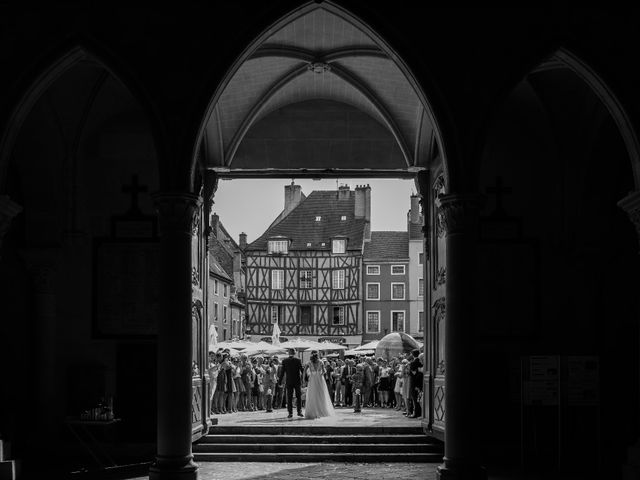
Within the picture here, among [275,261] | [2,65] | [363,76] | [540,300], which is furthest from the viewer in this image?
[275,261]

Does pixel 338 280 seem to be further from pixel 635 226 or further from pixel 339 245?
pixel 635 226

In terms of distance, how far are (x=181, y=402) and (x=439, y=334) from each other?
6001mm

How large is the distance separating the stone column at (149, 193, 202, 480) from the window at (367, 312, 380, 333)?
4834 centimetres

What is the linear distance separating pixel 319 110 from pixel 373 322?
4253 cm

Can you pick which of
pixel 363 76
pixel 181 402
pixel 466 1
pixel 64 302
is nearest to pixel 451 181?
pixel 466 1

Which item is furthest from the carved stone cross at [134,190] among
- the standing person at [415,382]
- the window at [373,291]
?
the window at [373,291]

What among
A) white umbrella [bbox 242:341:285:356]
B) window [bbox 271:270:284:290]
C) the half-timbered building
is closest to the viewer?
white umbrella [bbox 242:341:285:356]

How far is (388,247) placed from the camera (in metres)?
61.3

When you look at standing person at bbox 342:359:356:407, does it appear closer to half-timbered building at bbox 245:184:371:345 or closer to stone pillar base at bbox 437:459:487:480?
stone pillar base at bbox 437:459:487:480

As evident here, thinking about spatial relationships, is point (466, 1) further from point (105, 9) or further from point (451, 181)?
point (105, 9)

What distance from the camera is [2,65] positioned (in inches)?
484

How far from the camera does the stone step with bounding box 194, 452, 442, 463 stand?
52.2 ft

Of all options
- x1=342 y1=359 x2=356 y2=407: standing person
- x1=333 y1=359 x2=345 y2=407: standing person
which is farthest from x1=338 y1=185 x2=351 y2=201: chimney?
x1=342 y1=359 x2=356 y2=407: standing person

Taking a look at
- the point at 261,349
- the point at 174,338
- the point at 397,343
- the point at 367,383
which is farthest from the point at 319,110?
the point at 261,349
